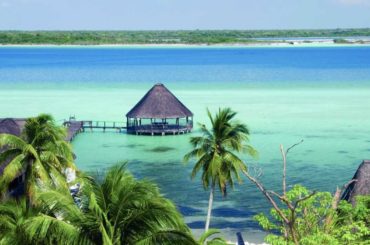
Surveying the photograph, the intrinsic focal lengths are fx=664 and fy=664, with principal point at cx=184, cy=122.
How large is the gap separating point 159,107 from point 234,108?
1495cm

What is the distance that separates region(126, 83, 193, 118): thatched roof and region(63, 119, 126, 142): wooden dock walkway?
2.99 m

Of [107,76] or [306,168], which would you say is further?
[107,76]

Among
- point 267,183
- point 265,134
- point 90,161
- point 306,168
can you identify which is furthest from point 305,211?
point 265,134

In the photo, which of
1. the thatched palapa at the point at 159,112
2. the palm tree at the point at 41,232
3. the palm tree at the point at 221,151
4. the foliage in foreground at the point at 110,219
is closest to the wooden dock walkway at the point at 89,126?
the thatched palapa at the point at 159,112

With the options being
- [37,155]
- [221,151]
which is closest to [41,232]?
[37,155]

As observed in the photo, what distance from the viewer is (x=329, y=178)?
28.1 metres

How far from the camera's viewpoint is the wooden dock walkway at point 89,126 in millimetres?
40037

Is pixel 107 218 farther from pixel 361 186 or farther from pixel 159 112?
pixel 159 112

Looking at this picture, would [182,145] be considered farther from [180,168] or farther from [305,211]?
[305,211]

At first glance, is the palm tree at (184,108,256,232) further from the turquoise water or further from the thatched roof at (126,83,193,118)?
the thatched roof at (126,83,193,118)

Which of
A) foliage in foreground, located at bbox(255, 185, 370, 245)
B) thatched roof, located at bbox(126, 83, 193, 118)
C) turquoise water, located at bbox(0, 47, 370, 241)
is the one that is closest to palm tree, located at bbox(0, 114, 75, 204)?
foliage in foreground, located at bbox(255, 185, 370, 245)

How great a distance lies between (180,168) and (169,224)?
71.2 feet

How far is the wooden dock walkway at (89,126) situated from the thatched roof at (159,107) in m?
2.99

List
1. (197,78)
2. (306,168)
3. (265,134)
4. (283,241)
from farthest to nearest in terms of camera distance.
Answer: (197,78) → (265,134) → (306,168) → (283,241)
